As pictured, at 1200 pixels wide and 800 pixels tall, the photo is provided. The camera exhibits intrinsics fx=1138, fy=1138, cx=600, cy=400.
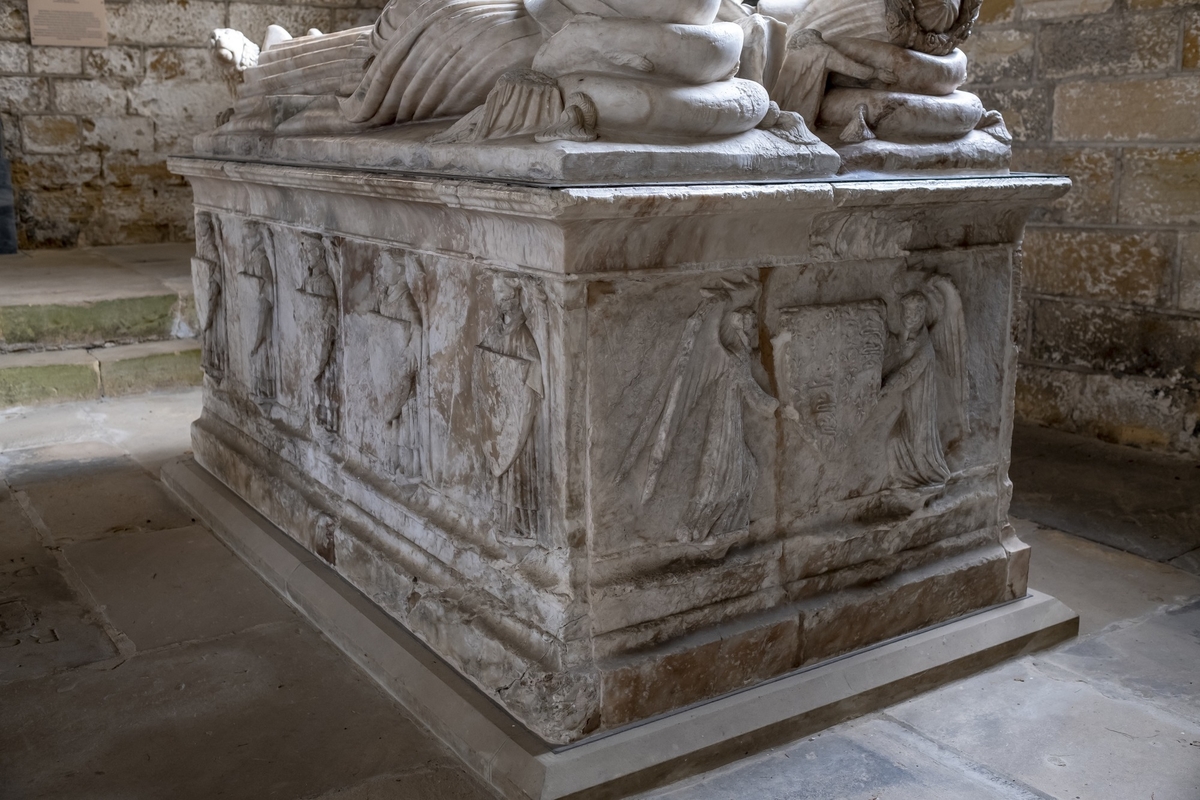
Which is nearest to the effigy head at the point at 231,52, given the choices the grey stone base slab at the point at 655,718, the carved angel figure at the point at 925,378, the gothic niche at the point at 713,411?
the grey stone base slab at the point at 655,718

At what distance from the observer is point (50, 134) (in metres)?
7.43

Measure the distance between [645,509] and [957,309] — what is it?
3.15ft

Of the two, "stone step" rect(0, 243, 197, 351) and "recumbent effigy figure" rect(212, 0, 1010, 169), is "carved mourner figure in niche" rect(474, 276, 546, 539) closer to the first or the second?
"recumbent effigy figure" rect(212, 0, 1010, 169)

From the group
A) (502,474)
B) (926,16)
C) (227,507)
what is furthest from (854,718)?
(227,507)

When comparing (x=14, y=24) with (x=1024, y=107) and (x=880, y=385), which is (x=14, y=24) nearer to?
(x=1024, y=107)

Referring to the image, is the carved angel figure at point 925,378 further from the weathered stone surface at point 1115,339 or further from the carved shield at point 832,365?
the weathered stone surface at point 1115,339

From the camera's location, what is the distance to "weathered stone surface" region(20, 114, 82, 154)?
737cm

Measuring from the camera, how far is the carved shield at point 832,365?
8.04ft

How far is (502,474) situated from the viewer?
2.38 m

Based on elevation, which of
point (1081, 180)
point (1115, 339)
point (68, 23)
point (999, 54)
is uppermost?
point (68, 23)

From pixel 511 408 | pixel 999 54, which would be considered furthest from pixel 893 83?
pixel 999 54

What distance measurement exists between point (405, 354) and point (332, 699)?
82 centimetres

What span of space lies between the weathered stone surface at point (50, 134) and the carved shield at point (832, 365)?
21.5ft

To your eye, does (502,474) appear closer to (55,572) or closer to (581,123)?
(581,123)
